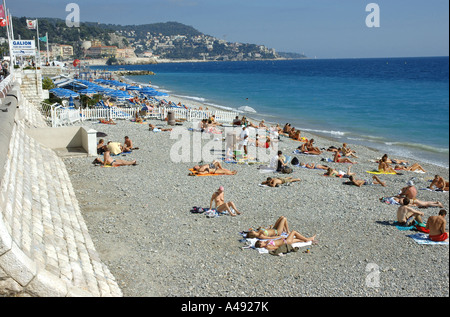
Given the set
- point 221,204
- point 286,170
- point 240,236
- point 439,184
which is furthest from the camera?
point 286,170

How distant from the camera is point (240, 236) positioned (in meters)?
7.73

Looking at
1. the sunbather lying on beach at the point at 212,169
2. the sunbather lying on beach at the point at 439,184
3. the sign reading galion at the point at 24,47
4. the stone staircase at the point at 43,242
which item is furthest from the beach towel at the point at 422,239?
the sign reading galion at the point at 24,47

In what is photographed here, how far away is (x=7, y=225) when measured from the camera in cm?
481

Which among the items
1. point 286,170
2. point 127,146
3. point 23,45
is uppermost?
point 23,45

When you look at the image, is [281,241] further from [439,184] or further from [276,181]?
[439,184]

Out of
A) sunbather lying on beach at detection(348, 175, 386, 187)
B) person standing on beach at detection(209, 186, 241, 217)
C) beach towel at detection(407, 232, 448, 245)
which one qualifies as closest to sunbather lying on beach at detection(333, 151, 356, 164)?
sunbather lying on beach at detection(348, 175, 386, 187)

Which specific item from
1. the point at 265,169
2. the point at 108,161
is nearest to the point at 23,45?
the point at 108,161

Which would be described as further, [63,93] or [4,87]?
[63,93]

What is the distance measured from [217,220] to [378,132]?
739 inches

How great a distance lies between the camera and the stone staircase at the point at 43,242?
434cm

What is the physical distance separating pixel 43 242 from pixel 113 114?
16340mm

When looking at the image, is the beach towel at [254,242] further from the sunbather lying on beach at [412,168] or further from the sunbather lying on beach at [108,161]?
the sunbather lying on beach at [412,168]
